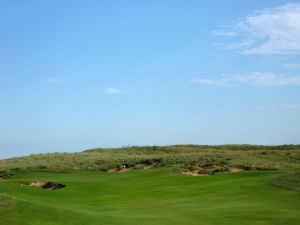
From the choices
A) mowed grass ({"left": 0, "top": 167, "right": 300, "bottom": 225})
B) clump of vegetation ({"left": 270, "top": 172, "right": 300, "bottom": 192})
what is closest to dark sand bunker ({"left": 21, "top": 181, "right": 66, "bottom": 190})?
mowed grass ({"left": 0, "top": 167, "right": 300, "bottom": 225})

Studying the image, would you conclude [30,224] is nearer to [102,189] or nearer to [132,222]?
[132,222]

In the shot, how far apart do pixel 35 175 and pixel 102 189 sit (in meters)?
15.7

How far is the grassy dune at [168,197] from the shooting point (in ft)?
63.8

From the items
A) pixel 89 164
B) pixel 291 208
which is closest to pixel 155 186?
pixel 291 208

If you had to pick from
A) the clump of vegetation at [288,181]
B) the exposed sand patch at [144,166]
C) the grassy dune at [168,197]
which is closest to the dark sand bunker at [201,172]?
the grassy dune at [168,197]

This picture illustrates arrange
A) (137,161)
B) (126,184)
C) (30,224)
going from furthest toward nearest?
(137,161) → (126,184) → (30,224)

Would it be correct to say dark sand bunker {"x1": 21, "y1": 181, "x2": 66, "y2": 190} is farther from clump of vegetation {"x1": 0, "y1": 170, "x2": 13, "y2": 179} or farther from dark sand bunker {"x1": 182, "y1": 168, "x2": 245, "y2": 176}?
dark sand bunker {"x1": 182, "y1": 168, "x2": 245, "y2": 176}

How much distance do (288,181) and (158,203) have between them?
8540 millimetres

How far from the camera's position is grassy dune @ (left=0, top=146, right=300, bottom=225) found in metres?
19.5

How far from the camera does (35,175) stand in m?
47.2

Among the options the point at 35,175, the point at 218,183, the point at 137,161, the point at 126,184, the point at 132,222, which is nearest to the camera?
the point at 132,222

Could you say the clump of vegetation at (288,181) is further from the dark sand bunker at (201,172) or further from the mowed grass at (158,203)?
the dark sand bunker at (201,172)

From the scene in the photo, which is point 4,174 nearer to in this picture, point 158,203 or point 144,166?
point 144,166

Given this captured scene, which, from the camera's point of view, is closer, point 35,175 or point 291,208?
point 291,208
